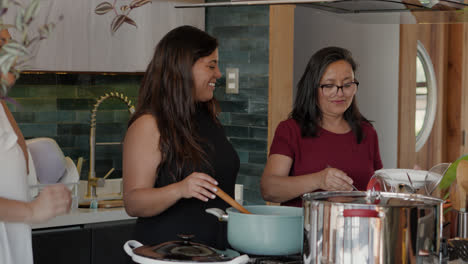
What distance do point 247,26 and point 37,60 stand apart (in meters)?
1.12

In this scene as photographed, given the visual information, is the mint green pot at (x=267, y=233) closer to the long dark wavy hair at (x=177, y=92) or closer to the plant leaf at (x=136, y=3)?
the long dark wavy hair at (x=177, y=92)

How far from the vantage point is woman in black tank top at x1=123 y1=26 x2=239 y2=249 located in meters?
2.07

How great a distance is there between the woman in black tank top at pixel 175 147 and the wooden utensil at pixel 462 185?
2.48ft

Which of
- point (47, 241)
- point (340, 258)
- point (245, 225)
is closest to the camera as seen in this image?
point (340, 258)

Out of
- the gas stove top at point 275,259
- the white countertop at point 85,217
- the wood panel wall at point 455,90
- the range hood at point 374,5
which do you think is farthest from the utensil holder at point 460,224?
the wood panel wall at point 455,90

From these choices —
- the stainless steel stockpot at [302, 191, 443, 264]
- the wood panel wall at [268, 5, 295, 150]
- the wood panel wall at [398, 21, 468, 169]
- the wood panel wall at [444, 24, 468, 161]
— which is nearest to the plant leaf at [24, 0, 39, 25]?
the stainless steel stockpot at [302, 191, 443, 264]

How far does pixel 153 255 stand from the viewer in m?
1.66

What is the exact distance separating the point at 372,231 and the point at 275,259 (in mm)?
390

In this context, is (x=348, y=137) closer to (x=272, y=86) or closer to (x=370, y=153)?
Result: (x=370, y=153)

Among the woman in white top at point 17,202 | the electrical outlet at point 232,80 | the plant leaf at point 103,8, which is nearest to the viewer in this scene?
the woman in white top at point 17,202

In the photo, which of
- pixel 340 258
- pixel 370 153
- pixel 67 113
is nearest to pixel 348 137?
pixel 370 153

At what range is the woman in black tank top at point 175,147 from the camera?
2066 mm

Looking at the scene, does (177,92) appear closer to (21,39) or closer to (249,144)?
(21,39)

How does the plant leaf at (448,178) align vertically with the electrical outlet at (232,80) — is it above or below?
below
